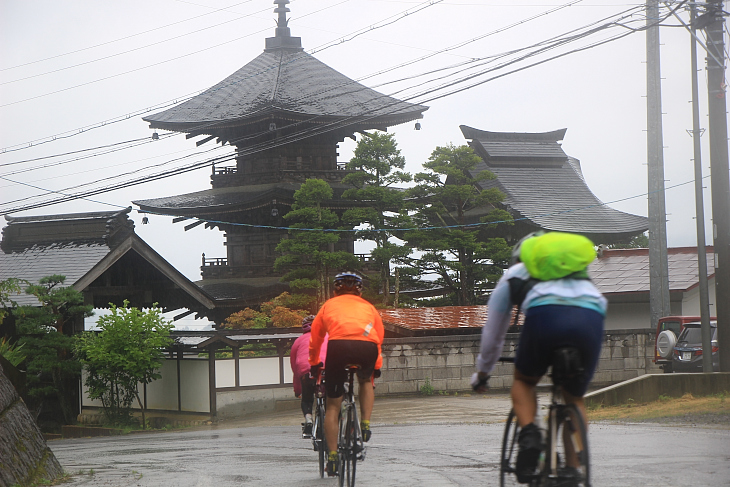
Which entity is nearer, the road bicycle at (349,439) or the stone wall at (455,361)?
the road bicycle at (349,439)

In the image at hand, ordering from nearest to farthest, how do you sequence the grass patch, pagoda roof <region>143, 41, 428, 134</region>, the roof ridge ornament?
the grass patch, pagoda roof <region>143, 41, 428, 134</region>, the roof ridge ornament

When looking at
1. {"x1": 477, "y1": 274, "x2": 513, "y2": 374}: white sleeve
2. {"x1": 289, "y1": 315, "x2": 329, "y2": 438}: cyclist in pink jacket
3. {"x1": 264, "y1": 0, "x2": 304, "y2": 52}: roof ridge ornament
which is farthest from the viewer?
{"x1": 264, "y1": 0, "x2": 304, "y2": 52}: roof ridge ornament

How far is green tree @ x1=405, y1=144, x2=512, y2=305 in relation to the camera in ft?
93.9

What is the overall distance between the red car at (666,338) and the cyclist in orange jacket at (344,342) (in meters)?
16.2

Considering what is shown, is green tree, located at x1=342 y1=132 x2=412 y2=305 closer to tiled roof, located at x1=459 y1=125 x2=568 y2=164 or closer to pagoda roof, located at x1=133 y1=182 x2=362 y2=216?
pagoda roof, located at x1=133 y1=182 x2=362 y2=216

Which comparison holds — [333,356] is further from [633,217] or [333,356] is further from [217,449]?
[633,217]

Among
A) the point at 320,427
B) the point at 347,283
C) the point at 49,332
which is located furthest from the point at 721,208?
the point at 49,332

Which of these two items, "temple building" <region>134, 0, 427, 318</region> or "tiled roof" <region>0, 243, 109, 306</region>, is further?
"temple building" <region>134, 0, 427, 318</region>

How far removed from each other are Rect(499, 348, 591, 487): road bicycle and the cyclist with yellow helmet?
4cm

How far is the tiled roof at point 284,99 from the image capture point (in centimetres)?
3247

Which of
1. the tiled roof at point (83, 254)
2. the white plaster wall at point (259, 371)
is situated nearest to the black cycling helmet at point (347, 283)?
the white plaster wall at point (259, 371)

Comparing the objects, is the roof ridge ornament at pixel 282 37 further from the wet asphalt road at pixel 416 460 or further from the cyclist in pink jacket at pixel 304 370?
the cyclist in pink jacket at pixel 304 370

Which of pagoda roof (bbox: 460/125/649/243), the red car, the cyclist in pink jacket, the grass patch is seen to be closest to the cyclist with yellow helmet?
the cyclist in pink jacket

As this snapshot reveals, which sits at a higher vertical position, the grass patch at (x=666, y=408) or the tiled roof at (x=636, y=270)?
the tiled roof at (x=636, y=270)
